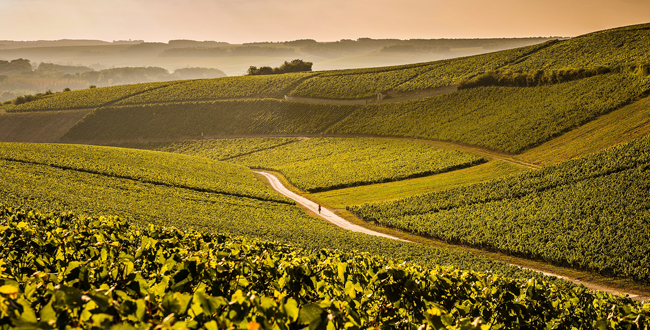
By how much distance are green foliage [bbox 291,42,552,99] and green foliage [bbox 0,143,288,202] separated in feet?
181

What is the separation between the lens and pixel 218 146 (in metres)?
98.3

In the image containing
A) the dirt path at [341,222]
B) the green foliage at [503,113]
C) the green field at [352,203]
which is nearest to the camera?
the green field at [352,203]

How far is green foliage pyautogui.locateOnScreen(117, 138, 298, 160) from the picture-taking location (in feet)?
305

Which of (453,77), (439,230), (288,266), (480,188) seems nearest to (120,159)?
(439,230)

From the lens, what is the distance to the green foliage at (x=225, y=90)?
122m

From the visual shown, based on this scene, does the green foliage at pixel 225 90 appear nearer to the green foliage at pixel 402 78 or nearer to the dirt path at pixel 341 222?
the green foliage at pixel 402 78

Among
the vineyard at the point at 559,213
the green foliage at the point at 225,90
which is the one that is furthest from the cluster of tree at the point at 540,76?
the green foliage at the point at 225,90

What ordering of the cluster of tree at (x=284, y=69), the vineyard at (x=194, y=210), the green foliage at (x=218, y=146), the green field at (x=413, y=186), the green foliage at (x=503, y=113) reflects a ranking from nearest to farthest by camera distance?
the vineyard at (x=194, y=210) < the green field at (x=413, y=186) < the green foliage at (x=503, y=113) < the green foliage at (x=218, y=146) < the cluster of tree at (x=284, y=69)

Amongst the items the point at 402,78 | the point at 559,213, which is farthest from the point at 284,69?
the point at 559,213

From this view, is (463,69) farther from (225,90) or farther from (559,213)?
(559,213)

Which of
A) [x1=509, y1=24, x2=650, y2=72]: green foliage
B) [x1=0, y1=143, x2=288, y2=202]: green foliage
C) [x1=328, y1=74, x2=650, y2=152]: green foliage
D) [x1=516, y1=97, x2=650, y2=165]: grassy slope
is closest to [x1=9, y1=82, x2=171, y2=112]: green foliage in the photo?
[x1=0, y1=143, x2=288, y2=202]: green foliage

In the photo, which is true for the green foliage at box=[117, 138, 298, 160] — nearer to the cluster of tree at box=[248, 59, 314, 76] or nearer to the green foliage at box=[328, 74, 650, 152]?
the green foliage at box=[328, 74, 650, 152]

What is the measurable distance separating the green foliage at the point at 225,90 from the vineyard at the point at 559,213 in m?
83.9

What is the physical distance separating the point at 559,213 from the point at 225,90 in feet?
357
